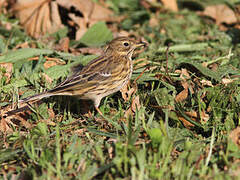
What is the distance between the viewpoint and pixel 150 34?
901 cm

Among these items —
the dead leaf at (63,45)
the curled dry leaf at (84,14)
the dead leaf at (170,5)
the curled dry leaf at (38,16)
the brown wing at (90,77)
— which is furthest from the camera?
the dead leaf at (170,5)

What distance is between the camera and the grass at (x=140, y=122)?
172 inches

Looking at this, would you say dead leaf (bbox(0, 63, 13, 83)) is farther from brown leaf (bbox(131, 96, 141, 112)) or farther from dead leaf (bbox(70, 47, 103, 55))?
brown leaf (bbox(131, 96, 141, 112))

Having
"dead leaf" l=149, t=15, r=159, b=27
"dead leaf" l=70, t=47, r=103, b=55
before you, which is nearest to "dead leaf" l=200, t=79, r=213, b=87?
"dead leaf" l=70, t=47, r=103, b=55

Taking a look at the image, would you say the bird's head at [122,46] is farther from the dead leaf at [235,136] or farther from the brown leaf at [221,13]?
the brown leaf at [221,13]

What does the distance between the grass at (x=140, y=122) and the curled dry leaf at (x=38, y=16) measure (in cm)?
48

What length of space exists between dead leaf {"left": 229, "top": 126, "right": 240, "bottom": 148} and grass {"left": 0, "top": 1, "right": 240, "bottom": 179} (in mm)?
141

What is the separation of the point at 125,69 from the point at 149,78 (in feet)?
1.40

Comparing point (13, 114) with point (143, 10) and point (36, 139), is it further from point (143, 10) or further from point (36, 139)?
point (143, 10)

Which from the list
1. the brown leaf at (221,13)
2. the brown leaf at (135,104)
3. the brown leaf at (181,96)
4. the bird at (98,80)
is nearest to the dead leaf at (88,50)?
the bird at (98,80)

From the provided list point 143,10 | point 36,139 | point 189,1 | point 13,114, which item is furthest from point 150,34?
point 36,139

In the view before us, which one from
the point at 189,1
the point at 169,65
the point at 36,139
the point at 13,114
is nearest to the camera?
the point at 36,139

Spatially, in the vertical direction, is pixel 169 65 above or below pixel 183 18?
below

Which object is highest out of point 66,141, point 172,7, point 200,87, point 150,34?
point 172,7
